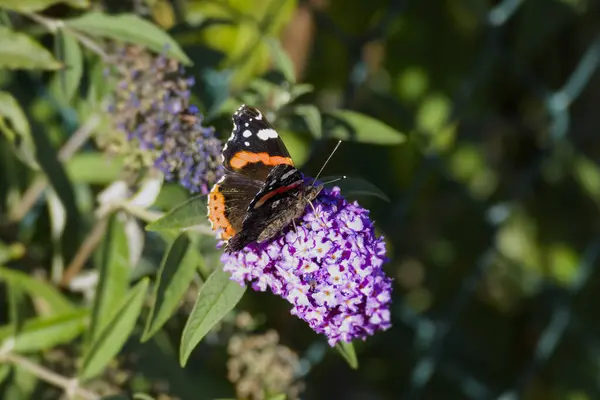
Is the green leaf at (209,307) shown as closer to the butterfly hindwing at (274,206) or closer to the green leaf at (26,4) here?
the butterfly hindwing at (274,206)

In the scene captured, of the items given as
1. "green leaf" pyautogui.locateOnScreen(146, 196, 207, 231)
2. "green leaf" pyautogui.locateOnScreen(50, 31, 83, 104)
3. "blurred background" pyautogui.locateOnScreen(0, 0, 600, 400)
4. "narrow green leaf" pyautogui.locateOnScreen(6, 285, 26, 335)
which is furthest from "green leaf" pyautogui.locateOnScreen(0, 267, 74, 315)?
"green leaf" pyautogui.locateOnScreen(146, 196, 207, 231)

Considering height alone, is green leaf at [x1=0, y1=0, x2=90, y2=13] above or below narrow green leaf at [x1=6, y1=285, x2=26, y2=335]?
above

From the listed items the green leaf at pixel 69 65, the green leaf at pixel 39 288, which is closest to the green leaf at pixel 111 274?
the green leaf at pixel 39 288

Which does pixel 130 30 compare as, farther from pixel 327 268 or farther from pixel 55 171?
pixel 327 268

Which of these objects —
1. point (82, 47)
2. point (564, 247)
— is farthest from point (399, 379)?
point (82, 47)

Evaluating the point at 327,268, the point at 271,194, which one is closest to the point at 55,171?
the point at 271,194

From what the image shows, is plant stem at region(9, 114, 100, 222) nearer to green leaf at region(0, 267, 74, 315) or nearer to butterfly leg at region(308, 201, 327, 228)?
green leaf at region(0, 267, 74, 315)
